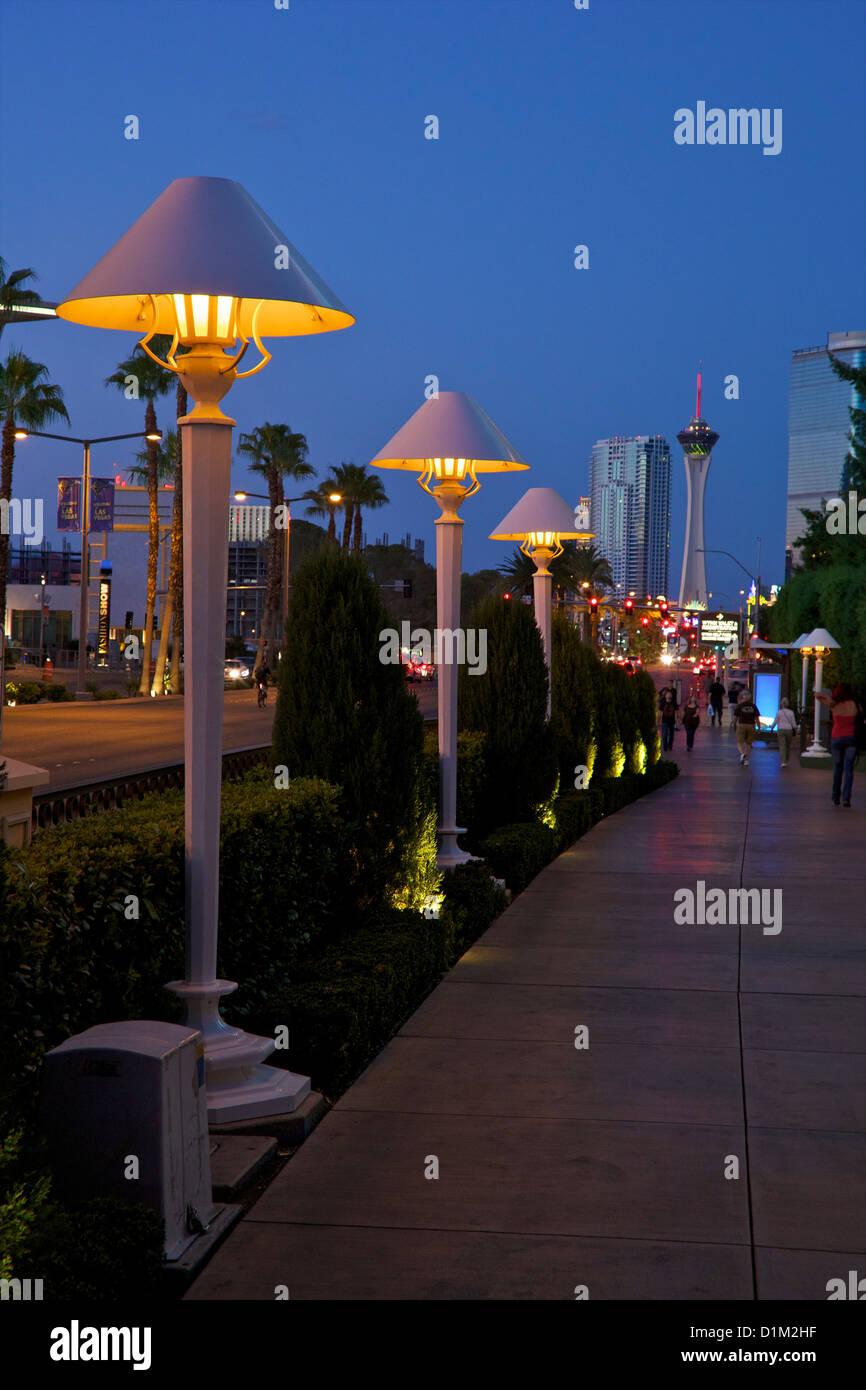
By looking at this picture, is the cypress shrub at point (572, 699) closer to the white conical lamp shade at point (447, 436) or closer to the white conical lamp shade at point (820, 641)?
the white conical lamp shade at point (447, 436)

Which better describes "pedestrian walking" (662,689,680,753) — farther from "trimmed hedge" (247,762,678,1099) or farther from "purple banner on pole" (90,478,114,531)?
"trimmed hedge" (247,762,678,1099)

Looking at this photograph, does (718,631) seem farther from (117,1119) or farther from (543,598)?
(117,1119)

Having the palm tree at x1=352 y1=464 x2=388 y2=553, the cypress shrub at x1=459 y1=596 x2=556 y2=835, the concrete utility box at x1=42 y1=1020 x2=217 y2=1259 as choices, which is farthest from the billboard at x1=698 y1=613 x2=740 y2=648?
the concrete utility box at x1=42 y1=1020 x2=217 y2=1259

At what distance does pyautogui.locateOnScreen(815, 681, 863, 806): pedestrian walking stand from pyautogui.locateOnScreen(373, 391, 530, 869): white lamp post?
10.6 meters

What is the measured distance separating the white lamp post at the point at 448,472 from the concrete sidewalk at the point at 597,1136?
132 centimetres

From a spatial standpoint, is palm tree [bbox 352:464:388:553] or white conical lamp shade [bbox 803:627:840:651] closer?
white conical lamp shade [bbox 803:627:840:651]

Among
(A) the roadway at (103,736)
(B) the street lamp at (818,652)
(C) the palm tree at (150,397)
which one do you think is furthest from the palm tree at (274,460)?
(B) the street lamp at (818,652)

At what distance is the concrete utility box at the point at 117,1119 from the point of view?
4.14m

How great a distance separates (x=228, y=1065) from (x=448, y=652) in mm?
5894

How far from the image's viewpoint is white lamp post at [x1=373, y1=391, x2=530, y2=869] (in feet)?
34.1

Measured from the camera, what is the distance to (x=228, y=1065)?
5488 millimetres

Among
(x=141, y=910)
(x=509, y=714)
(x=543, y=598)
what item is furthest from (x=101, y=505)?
(x=141, y=910)
